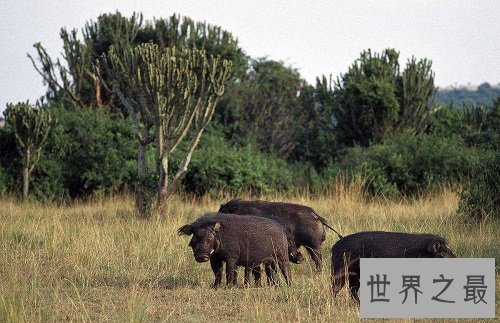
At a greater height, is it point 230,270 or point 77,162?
point 77,162

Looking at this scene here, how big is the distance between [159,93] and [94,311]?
966cm

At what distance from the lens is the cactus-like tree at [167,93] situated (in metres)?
17.3

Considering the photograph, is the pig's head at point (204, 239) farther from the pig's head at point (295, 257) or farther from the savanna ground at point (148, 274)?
the pig's head at point (295, 257)

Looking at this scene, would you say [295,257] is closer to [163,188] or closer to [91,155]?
[163,188]

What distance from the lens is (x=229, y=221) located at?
30.7 ft

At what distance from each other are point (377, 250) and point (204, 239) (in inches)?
70.4

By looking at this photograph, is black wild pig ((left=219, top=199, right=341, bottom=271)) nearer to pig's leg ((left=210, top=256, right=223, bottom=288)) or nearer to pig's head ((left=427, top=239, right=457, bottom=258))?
pig's leg ((left=210, top=256, right=223, bottom=288))

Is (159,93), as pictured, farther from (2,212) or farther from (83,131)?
(83,131)

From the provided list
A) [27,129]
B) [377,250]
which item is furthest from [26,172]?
[377,250]

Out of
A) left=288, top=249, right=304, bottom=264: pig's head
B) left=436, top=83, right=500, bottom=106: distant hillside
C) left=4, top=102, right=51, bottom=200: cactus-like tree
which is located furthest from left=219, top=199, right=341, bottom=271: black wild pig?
left=436, top=83, right=500, bottom=106: distant hillside

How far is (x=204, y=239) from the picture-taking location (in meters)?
8.86

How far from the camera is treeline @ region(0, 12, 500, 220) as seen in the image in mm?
23500

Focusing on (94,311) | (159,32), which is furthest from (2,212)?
(159,32)

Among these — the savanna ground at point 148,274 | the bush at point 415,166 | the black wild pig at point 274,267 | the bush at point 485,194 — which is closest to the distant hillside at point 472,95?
the bush at point 415,166
